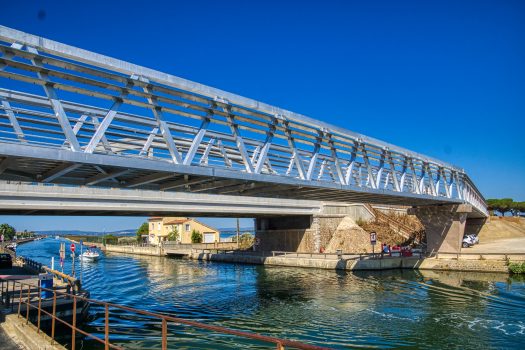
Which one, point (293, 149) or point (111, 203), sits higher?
point (293, 149)

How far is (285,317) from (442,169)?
62.4ft

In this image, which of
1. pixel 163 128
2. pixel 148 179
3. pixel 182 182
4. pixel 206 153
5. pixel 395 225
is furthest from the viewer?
pixel 395 225

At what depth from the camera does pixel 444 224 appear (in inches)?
1345

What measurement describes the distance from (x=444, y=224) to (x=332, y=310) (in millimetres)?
22698

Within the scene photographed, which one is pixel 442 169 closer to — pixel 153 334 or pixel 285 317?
pixel 285 317

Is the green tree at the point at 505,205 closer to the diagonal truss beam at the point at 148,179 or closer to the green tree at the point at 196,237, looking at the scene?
the green tree at the point at 196,237

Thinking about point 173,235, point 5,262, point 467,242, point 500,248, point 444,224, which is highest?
point 444,224

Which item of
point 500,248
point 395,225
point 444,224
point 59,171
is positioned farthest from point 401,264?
point 59,171

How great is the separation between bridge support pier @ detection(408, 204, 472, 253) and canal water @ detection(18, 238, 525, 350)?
6.22m

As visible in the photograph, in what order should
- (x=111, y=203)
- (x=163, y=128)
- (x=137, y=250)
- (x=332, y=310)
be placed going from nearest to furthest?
(x=163, y=128), (x=332, y=310), (x=111, y=203), (x=137, y=250)

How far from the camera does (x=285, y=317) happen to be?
16.1 metres

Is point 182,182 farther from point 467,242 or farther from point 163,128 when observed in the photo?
point 467,242

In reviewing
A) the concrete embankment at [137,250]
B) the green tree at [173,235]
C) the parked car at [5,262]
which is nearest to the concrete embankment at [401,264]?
the parked car at [5,262]

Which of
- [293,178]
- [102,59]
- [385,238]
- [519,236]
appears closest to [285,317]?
[293,178]
